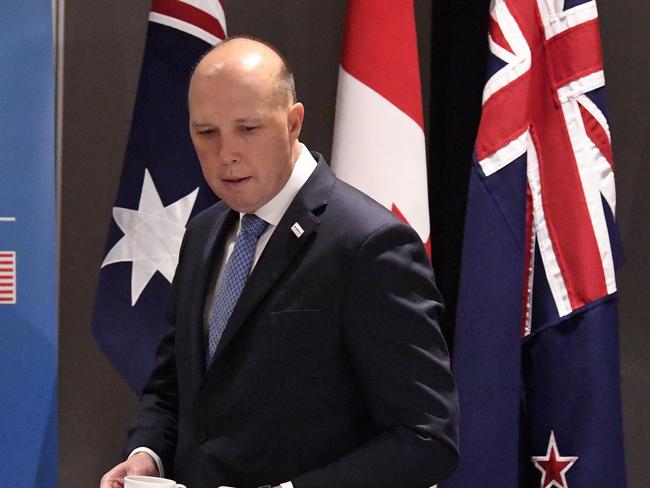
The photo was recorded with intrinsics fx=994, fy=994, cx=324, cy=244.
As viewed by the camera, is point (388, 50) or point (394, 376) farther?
point (388, 50)

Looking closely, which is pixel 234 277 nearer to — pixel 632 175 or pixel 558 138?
pixel 558 138

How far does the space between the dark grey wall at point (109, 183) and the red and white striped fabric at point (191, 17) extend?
463 mm

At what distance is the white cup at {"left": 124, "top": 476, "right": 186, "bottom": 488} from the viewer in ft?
4.21

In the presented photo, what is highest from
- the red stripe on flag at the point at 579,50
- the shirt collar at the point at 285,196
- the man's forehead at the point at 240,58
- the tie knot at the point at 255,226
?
the red stripe on flag at the point at 579,50

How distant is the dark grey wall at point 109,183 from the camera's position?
3.16m

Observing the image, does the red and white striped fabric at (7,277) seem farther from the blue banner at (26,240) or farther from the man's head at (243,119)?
the man's head at (243,119)

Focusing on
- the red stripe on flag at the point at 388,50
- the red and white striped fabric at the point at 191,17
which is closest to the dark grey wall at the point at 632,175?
the red stripe on flag at the point at 388,50

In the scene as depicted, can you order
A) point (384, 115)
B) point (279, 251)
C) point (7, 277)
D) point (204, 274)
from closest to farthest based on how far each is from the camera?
point (279, 251), point (204, 274), point (7, 277), point (384, 115)

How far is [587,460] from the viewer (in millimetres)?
2600

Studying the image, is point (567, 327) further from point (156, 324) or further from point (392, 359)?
point (392, 359)

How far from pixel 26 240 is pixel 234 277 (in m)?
1.31

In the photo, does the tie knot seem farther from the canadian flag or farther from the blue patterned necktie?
the canadian flag

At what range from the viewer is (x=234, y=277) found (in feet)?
4.78

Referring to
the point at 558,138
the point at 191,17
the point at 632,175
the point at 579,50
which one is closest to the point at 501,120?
the point at 558,138
